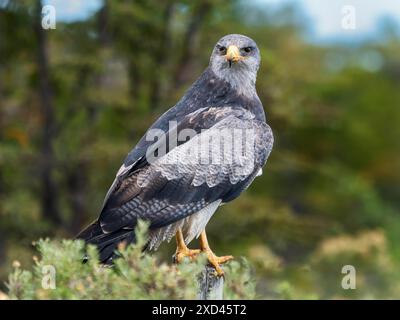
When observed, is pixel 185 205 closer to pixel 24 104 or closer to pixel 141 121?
pixel 141 121

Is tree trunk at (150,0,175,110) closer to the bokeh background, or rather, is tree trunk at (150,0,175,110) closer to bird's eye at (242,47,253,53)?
the bokeh background

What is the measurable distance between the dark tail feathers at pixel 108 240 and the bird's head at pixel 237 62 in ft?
4.75

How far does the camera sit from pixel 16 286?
5148mm

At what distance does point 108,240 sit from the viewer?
575cm

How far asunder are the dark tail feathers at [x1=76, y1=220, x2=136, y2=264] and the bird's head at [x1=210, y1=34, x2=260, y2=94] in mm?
1448

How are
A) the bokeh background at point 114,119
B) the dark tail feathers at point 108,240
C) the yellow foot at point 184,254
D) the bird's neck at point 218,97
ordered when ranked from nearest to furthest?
1. the dark tail feathers at point 108,240
2. the yellow foot at point 184,254
3. the bird's neck at point 218,97
4. the bokeh background at point 114,119

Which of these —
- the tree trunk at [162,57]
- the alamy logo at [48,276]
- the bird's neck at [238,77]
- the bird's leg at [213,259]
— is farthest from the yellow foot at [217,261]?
the tree trunk at [162,57]

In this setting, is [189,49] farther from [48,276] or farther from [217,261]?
[48,276]

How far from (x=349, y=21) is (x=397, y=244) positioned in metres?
17.6

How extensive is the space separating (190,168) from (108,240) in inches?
29.9

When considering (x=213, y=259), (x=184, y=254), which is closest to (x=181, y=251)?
(x=184, y=254)

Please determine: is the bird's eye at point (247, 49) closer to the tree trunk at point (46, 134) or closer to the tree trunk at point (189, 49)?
the tree trunk at point (46, 134)

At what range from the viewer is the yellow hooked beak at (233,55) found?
6289mm
